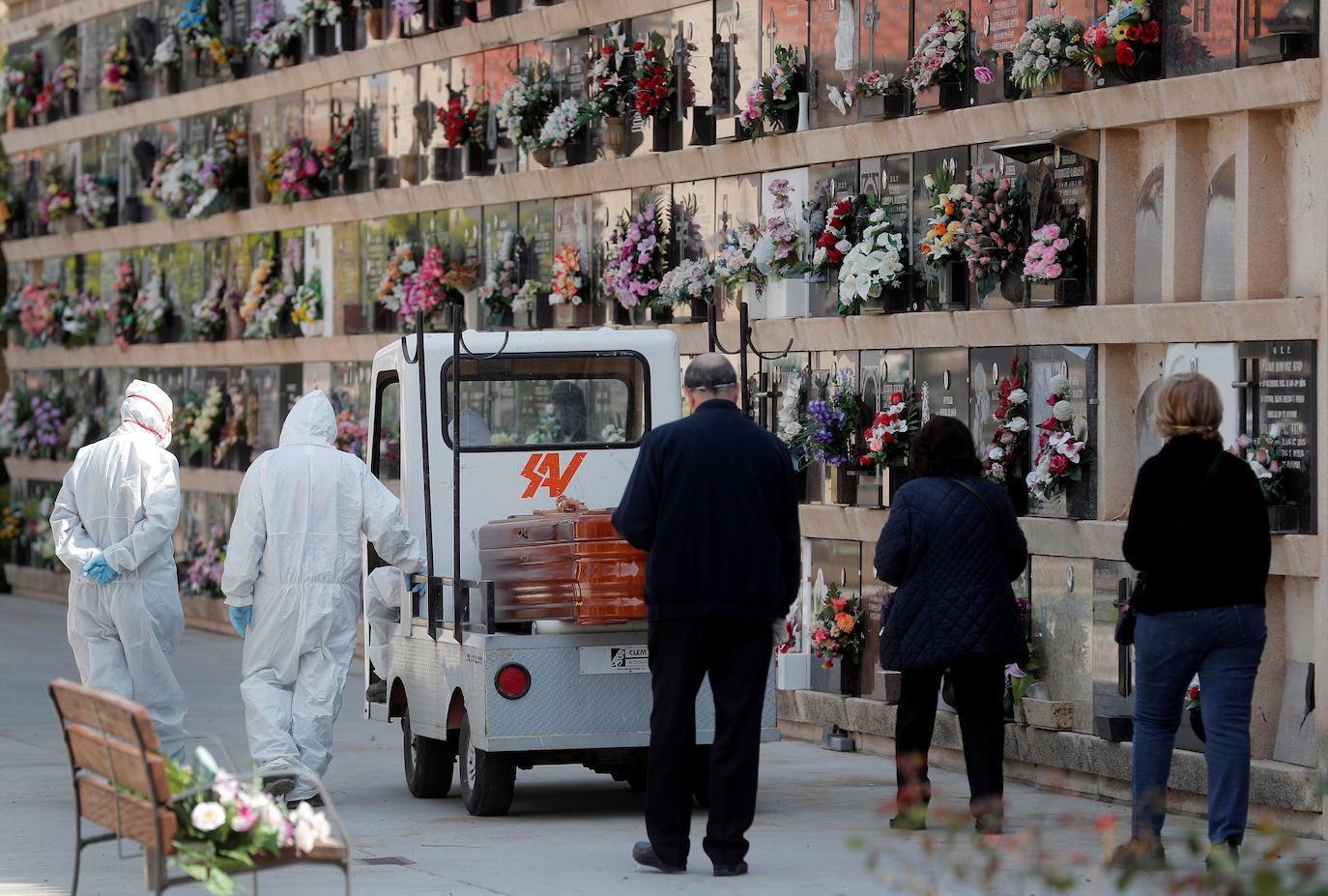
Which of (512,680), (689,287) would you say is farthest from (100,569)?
(689,287)

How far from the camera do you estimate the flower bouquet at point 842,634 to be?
1459cm

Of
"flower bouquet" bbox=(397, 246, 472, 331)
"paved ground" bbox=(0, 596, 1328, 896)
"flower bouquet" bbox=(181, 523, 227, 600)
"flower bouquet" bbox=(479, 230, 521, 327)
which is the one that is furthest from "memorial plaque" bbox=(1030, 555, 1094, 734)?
"flower bouquet" bbox=(181, 523, 227, 600)

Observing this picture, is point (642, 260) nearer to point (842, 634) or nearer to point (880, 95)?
point (880, 95)

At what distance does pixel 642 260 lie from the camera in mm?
17125

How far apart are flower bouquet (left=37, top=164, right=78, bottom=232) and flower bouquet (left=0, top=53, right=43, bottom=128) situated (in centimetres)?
122

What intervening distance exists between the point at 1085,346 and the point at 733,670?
3.95 meters

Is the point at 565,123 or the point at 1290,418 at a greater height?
the point at 565,123

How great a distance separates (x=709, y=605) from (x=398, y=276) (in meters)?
12.0

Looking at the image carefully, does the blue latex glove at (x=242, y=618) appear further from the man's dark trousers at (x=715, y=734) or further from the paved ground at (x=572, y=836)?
the man's dark trousers at (x=715, y=734)

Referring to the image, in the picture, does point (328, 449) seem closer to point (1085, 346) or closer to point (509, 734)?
point (509, 734)

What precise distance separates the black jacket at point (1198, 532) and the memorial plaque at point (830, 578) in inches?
219

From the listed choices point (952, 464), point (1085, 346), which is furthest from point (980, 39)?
point (952, 464)

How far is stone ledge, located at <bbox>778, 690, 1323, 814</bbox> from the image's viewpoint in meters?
10.9

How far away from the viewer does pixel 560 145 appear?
719 inches
